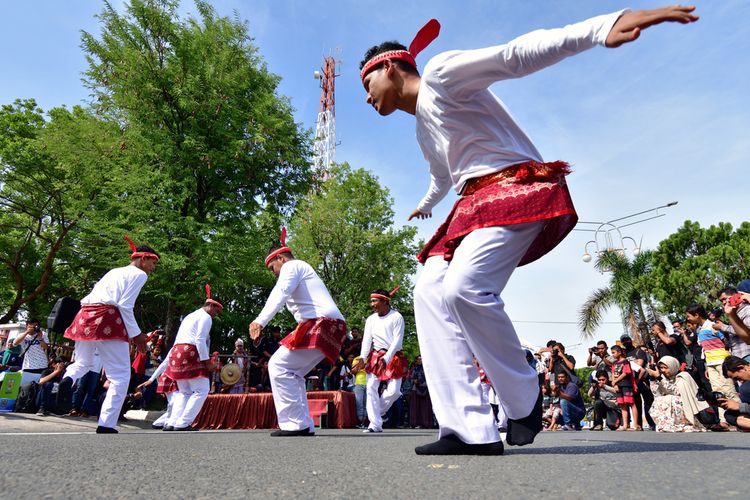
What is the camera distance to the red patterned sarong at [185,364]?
7.15 m

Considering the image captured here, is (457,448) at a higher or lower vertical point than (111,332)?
lower

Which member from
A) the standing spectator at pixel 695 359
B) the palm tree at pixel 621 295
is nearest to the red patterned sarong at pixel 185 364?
the standing spectator at pixel 695 359

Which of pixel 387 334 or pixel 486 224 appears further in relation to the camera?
pixel 387 334

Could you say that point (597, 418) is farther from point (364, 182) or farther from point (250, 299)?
point (364, 182)

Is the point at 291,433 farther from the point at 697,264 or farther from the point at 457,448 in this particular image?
the point at 697,264

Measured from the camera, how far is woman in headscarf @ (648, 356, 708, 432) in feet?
25.2

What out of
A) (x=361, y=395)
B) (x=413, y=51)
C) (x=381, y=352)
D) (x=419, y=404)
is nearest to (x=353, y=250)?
(x=419, y=404)

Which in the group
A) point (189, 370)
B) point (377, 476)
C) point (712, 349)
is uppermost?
point (712, 349)

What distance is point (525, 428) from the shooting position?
237cm

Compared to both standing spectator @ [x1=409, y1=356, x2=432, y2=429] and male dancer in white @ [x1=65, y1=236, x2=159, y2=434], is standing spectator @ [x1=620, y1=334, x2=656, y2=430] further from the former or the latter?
male dancer in white @ [x1=65, y1=236, x2=159, y2=434]

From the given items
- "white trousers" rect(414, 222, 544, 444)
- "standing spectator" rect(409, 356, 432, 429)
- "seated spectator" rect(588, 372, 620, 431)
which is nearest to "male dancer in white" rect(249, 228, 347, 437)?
"white trousers" rect(414, 222, 544, 444)

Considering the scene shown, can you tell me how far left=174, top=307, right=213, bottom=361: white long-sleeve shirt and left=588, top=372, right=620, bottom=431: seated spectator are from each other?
23.6 feet

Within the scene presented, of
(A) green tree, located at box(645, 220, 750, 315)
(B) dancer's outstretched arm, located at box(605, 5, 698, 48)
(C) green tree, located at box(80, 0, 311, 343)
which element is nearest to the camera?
(B) dancer's outstretched arm, located at box(605, 5, 698, 48)

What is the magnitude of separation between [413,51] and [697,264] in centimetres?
3004
